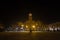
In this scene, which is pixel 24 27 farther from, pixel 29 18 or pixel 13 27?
pixel 29 18

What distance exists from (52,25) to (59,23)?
14.9ft

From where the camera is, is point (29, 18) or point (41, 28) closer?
point (29, 18)

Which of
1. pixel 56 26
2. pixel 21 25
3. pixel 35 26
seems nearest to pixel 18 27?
pixel 21 25

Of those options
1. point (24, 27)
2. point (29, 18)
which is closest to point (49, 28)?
point (24, 27)

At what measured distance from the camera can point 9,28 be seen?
405 ft

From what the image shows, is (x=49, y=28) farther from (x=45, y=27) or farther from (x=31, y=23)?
(x=31, y=23)

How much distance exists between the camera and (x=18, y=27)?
427 feet

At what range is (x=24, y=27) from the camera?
12469cm

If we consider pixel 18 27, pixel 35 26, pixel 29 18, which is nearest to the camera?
pixel 29 18

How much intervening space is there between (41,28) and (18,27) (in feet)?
41.5

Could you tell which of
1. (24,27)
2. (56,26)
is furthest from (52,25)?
(24,27)

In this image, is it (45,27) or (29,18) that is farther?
(45,27)

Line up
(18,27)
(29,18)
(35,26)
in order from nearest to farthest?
(29,18) → (35,26) → (18,27)

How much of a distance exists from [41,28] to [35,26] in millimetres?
4666
